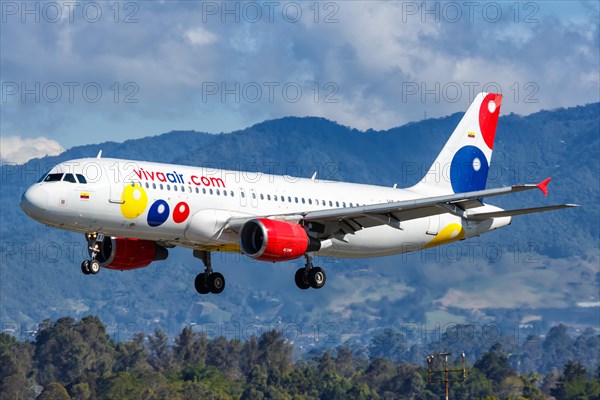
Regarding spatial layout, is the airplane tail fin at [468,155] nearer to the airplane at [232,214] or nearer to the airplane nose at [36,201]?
the airplane at [232,214]

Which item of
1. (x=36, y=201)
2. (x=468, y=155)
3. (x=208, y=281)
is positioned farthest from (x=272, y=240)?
(x=468, y=155)

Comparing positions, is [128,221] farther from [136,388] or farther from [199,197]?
[136,388]

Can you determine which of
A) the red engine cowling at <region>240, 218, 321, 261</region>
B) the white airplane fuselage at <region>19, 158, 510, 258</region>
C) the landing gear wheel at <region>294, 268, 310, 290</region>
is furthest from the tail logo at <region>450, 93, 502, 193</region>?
the red engine cowling at <region>240, 218, 321, 261</region>

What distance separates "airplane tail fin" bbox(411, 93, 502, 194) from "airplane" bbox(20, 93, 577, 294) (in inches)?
167

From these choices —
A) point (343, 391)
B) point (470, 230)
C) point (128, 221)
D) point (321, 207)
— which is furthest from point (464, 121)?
point (343, 391)

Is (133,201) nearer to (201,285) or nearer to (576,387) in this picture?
(201,285)

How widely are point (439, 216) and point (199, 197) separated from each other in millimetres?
16280

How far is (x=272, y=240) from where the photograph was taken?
59.0 meters

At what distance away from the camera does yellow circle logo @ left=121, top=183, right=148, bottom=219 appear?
56.9 m

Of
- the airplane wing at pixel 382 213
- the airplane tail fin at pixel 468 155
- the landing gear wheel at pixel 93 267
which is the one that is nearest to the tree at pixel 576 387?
the airplane tail fin at pixel 468 155

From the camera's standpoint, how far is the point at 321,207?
215ft

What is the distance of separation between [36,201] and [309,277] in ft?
49.7

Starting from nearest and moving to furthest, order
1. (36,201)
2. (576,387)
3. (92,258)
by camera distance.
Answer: (36,201)
(92,258)
(576,387)

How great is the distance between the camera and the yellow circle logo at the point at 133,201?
56.9 m
